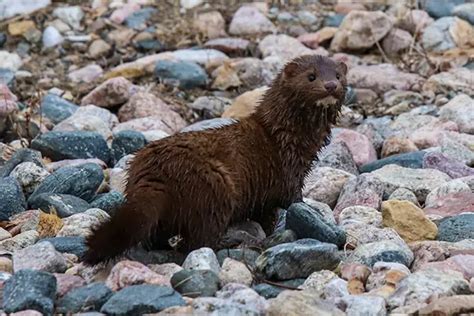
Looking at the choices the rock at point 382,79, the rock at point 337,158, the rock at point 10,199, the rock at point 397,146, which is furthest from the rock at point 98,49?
the rock at point 10,199

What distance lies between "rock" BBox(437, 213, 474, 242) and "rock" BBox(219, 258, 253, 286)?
1.22 meters

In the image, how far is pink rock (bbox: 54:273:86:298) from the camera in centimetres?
476

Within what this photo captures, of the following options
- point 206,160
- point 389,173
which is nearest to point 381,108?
point 389,173

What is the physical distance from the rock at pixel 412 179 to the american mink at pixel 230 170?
0.73 m

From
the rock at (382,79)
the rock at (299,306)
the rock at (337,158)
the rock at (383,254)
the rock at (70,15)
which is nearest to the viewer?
the rock at (299,306)

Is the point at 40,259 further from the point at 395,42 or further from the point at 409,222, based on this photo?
the point at 395,42

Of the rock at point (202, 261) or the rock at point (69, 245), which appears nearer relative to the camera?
the rock at point (202, 261)

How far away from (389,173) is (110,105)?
2749 mm

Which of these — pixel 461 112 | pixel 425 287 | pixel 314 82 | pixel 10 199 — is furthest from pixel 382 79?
pixel 425 287

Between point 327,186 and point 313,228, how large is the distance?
132 cm

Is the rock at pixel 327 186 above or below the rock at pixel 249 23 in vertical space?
above

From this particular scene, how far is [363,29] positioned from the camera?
33.5ft

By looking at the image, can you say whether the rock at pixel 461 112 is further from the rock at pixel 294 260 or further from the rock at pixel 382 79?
the rock at pixel 294 260

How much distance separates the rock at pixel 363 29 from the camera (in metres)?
10.2
